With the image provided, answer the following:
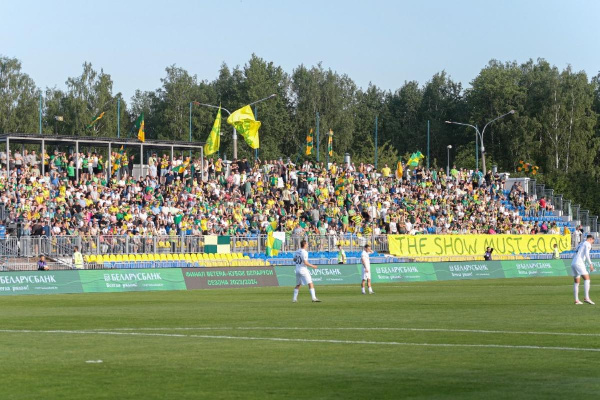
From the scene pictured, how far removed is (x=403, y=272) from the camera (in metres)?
52.1

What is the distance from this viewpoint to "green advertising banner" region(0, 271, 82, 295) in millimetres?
39625

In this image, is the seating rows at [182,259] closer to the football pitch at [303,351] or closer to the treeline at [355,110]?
the football pitch at [303,351]

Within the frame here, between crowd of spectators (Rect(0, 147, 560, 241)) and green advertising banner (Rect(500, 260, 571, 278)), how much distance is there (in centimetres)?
768

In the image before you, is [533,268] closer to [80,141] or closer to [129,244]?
[129,244]

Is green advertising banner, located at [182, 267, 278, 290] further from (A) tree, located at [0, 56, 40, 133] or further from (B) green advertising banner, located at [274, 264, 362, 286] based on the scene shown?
(A) tree, located at [0, 56, 40, 133]

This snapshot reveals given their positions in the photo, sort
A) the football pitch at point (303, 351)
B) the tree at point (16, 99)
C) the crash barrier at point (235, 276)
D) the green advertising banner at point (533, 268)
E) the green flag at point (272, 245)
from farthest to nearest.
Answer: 1. the tree at point (16, 99)
2. the green advertising banner at point (533, 268)
3. the green flag at point (272, 245)
4. the crash barrier at point (235, 276)
5. the football pitch at point (303, 351)

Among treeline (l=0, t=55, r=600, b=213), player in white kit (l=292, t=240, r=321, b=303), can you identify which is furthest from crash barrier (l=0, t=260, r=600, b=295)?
treeline (l=0, t=55, r=600, b=213)

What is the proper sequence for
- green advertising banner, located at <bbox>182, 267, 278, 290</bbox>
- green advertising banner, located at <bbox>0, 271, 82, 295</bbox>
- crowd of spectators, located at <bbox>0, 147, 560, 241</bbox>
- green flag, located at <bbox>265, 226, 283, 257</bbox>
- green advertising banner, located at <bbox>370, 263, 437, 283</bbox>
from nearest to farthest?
green advertising banner, located at <bbox>0, 271, 82, 295</bbox>
green advertising banner, located at <bbox>182, 267, 278, 290</bbox>
green advertising banner, located at <bbox>370, 263, 437, 283</bbox>
crowd of spectators, located at <bbox>0, 147, 560, 241</bbox>
green flag, located at <bbox>265, 226, 283, 257</bbox>

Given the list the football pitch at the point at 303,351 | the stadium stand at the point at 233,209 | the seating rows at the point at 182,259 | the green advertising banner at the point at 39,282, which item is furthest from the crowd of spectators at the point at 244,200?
the football pitch at the point at 303,351

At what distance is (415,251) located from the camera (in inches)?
2422

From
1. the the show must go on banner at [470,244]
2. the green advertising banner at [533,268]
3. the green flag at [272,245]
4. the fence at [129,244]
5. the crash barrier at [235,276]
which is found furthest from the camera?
the the show must go on banner at [470,244]

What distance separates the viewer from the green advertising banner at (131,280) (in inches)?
1665

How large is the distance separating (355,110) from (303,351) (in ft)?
450

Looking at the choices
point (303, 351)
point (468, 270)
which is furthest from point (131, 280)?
point (303, 351)
